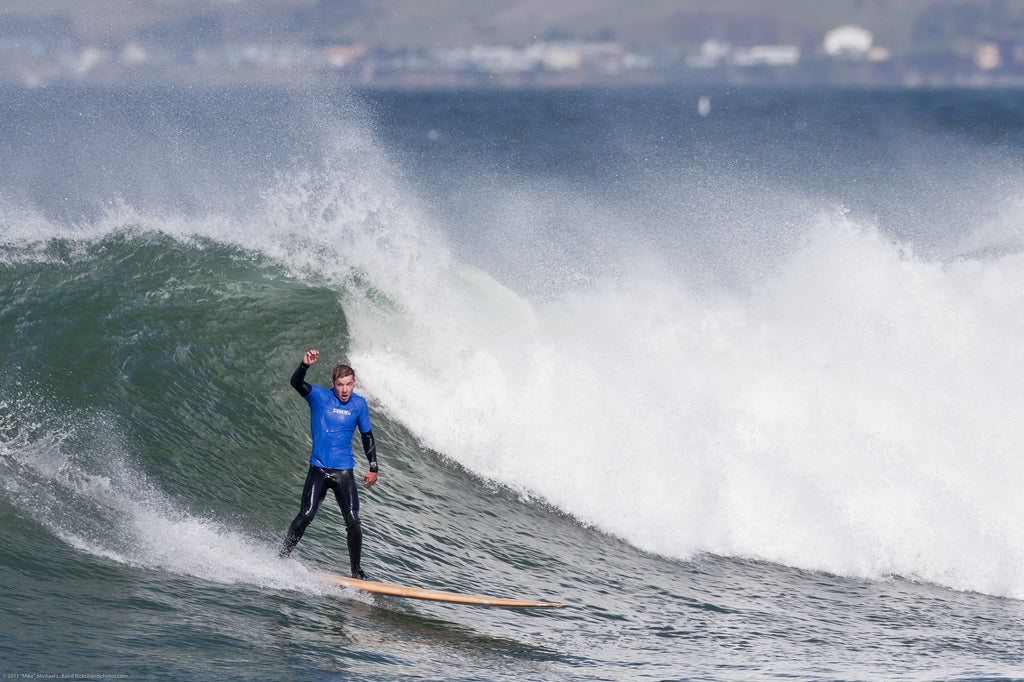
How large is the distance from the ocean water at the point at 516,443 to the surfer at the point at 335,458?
0.37 metres

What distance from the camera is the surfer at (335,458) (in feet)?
A: 23.6

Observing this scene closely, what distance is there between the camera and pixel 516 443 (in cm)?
1080

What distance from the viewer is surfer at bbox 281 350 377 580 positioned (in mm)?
7203

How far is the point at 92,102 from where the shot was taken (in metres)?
43.2

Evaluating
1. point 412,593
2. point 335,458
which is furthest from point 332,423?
point 412,593

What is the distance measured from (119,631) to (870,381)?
334 inches

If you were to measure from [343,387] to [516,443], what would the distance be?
13.0 ft

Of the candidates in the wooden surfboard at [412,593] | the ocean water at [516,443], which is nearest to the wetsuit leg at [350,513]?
the wooden surfboard at [412,593]

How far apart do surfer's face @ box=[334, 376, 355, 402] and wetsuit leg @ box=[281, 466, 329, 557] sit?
56cm

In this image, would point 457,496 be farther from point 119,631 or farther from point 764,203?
point 764,203

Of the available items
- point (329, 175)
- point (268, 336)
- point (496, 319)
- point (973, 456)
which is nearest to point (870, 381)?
point (973, 456)

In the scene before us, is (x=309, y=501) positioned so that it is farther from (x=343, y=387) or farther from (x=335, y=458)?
(x=343, y=387)

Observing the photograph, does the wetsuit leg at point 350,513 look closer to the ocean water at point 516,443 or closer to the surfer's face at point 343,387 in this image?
the ocean water at point 516,443

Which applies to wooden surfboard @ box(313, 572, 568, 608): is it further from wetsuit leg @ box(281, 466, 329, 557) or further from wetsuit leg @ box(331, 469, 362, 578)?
wetsuit leg @ box(281, 466, 329, 557)
